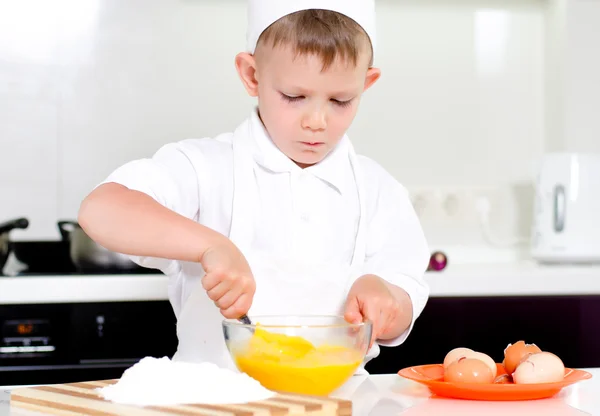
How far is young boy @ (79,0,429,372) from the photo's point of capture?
115 cm

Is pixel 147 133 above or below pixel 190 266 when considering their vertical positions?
above

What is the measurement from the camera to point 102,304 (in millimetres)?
2053

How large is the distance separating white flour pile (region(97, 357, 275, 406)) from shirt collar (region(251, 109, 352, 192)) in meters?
0.57

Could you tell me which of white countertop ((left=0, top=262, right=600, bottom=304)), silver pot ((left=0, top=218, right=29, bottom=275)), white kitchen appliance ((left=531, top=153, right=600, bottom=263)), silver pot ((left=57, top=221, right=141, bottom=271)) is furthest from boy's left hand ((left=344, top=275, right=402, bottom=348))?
white kitchen appliance ((left=531, top=153, right=600, bottom=263))

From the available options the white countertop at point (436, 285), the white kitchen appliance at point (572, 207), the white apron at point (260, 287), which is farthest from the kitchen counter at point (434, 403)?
the white kitchen appliance at point (572, 207)

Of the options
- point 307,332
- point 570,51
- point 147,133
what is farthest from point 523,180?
point 307,332

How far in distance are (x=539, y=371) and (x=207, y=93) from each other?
5.79ft

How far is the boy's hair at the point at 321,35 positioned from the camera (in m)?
1.18

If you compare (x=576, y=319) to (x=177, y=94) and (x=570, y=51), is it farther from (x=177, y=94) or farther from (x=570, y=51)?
(x=177, y=94)

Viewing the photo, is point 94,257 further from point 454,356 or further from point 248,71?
point 454,356

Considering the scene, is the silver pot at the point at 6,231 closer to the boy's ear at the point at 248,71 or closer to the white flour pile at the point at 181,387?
the boy's ear at the point at 248,71

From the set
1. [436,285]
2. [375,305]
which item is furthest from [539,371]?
A: [436,285]

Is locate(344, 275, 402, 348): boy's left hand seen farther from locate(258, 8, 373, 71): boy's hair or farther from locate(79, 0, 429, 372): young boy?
locate(258, 8, 373, 71): boy's hair

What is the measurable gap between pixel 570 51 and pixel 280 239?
5.05 feet
